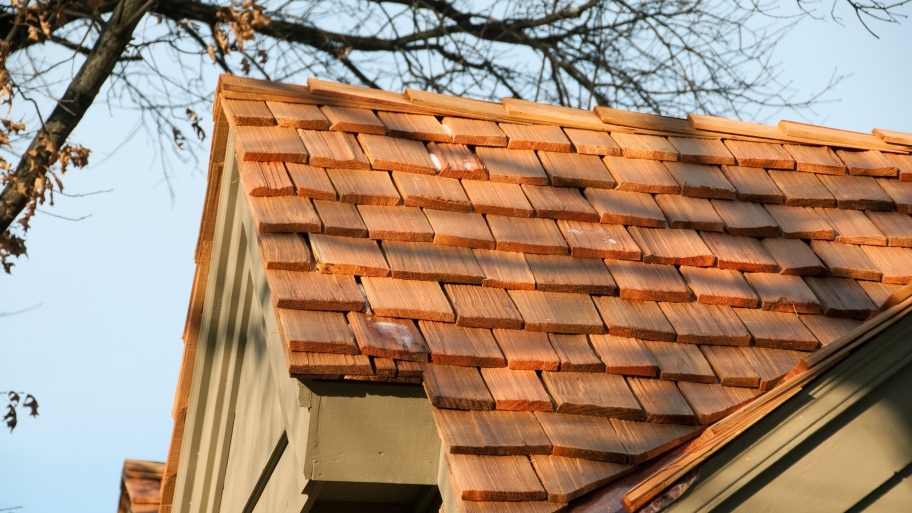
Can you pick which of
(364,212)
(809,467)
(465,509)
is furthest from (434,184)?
(809,467)

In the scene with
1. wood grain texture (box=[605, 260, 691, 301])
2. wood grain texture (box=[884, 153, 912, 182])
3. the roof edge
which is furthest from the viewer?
wood grain texture (box=[884, 153, 912, 182])

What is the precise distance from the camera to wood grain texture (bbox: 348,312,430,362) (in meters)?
2.85

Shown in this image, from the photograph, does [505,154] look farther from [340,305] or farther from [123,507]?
[123,507]

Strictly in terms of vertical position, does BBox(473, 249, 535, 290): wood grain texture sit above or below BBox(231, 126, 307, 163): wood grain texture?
below

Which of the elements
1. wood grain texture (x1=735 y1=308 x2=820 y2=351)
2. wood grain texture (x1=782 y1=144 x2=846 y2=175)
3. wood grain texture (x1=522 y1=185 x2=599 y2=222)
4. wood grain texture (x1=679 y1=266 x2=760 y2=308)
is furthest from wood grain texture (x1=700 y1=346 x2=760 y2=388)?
wood grain texture (x1=782 y1=144 x2=846 y2=175)

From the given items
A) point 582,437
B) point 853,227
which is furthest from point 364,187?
point 853,227

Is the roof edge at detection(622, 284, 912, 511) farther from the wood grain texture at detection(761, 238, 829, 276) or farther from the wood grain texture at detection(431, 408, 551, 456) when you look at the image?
the wood grain texture at detection(761, 238, 829, 276)

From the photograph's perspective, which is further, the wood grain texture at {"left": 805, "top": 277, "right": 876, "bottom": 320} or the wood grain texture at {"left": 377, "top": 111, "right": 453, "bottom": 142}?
the wood grain texture at {"left": 377, "top": 111, "right": 453, "bottom": 142}

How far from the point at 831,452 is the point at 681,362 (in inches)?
25.5

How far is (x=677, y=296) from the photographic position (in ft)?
11.1

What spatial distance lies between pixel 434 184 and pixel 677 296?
893mm

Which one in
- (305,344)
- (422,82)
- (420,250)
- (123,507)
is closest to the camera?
(305,344)

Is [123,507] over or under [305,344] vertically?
over

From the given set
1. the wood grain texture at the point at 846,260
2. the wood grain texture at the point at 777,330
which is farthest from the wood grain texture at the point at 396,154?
the wood grain texture at the point at 846,260
